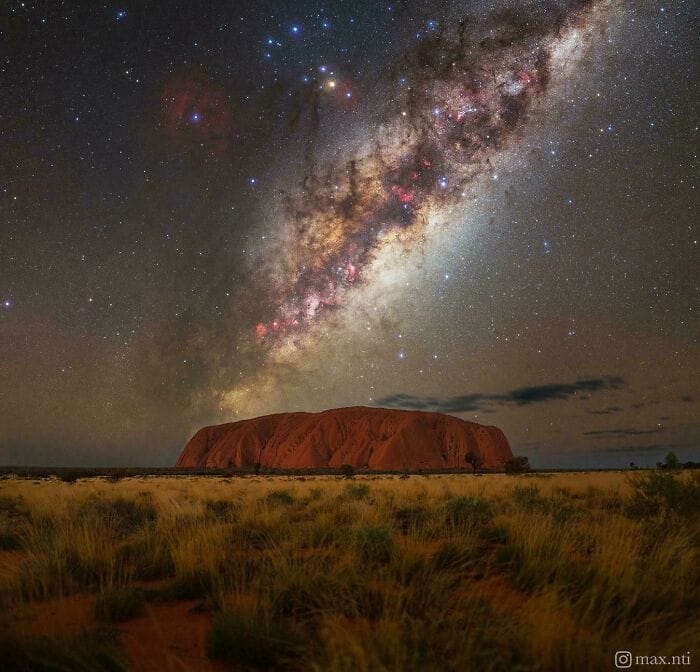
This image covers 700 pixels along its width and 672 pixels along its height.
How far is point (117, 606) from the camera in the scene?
465 centimetres

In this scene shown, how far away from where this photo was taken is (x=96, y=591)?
5.54 m

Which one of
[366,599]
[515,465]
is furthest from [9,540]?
[515,465]

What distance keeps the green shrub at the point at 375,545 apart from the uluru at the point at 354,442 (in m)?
101

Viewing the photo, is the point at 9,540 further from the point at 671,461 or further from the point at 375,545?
the point at 671,461

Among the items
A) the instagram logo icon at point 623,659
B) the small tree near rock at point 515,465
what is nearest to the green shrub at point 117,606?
the instagram logo icon at point 623,659

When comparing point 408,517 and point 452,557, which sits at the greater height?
point 452,557

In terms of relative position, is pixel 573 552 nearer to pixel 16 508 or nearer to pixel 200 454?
pixel 16 508

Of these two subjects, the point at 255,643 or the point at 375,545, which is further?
the point at 375,545

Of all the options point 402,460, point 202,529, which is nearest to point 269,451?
point 402,460

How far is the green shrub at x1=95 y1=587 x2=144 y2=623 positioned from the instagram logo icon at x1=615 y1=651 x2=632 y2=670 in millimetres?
4442

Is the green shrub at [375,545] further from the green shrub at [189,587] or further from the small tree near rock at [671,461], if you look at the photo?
the small tree near rock at [671,461]

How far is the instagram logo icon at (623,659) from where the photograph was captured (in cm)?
313

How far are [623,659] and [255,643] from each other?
272 cm

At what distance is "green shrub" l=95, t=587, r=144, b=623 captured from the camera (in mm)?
4590
